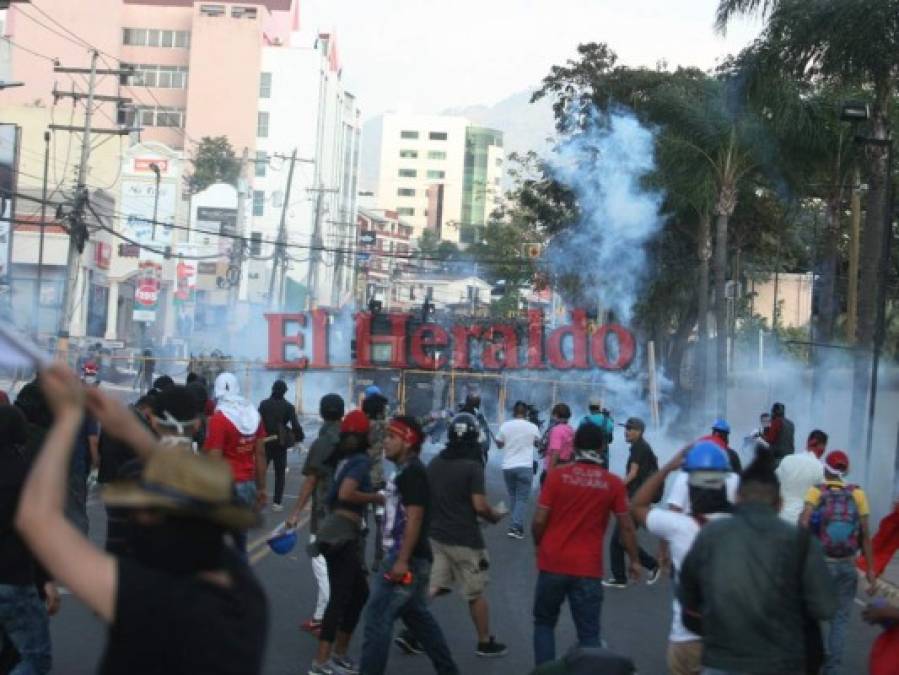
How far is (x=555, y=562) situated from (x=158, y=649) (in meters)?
5.48

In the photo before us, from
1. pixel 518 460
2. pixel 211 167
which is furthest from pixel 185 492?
pixel 211 167

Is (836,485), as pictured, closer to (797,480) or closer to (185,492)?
(797,480)

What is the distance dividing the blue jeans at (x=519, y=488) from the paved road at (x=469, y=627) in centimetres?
180

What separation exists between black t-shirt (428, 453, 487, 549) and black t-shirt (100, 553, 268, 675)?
20.7ft

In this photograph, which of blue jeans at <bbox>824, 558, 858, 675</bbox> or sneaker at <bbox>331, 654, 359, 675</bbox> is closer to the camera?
sneaker at <bbox>331, 654, 359, 675</bbox>

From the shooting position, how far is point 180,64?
4422 inches

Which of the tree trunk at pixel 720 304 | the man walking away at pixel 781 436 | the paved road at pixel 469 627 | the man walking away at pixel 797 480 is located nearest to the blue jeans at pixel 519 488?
the paved road at pixel 469 627

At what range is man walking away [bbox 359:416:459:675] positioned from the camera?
8.93 metres

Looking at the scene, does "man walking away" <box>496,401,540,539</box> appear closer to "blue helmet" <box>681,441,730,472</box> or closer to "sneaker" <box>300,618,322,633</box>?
"sneaker" <box>300,618,322,633</box>

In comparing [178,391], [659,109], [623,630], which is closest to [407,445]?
[178,391]

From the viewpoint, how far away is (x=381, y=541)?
9383 millimetres

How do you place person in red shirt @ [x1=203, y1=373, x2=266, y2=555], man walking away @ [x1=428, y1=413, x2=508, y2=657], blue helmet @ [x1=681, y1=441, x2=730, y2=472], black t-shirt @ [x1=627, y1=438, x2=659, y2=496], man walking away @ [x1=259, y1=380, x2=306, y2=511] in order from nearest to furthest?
1. blue helmet @ [x1=681, y1=441, x2=730, y2=472]
2. man walking away @ [x1=428, y1=413, x2=508, y2=657]
3. person in red shirt @ [x1=203, y1=373, x2=266, y2=555]
4. black t-shirt @ [x1=627, y1=438, x2=659, y2=496]
5. man walking away @ [x1=259, y1=380, x2=306, y2=511]

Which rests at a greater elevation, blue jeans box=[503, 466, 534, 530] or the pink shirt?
the pink shirt

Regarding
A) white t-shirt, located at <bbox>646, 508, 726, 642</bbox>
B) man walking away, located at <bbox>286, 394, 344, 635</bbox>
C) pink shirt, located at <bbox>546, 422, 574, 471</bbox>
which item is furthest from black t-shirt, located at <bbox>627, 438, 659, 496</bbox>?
white t-shirt, located at <bbox>646, 508, 726, 642</bbox>
